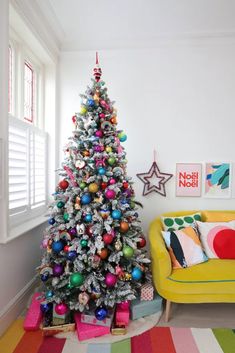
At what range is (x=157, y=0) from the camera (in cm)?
224

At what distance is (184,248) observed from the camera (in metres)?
2.25

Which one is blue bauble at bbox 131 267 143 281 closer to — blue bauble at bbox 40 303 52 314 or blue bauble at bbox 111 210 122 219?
blue bauble at bbox 111 210 122 219

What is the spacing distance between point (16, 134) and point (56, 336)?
1687 mm

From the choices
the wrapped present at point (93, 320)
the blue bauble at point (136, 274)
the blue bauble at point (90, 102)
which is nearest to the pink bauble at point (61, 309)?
the wrapped present at point (93, 320)

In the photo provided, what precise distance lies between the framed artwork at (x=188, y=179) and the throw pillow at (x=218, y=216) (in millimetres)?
305

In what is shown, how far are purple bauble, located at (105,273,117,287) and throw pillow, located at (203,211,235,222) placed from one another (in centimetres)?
127

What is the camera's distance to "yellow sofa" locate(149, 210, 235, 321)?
1957 millimetres

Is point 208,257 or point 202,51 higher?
point 202,51

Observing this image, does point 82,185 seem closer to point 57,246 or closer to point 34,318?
point 57,246

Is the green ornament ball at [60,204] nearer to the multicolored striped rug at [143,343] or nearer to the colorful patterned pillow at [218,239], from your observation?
the multicolored striped rug at [143,343]

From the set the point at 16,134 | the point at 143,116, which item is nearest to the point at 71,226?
the point at 16,134

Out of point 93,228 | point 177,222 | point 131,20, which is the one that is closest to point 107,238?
point 93,228

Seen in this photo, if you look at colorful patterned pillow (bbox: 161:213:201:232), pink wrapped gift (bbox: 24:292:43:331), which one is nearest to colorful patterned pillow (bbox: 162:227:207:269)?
colorful patterned pillow (bbox: 161:213:201:232)

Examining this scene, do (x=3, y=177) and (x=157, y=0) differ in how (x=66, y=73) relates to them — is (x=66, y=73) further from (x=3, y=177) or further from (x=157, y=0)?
(x=3, y=177)
